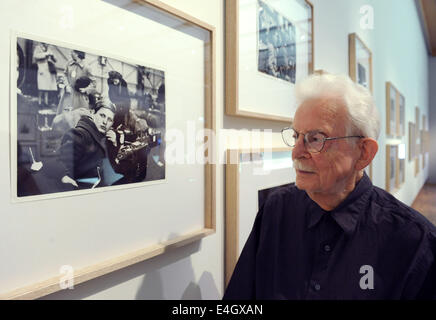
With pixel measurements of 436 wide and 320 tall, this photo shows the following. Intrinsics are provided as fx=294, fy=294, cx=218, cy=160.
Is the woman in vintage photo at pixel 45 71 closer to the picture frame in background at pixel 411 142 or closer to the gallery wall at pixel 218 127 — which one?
the gallery wall at pixel 218 127

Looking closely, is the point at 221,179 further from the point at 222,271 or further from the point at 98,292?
the point at 98,292

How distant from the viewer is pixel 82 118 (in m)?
0.48

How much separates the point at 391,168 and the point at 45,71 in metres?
2.44

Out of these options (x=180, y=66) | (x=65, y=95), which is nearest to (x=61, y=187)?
(x=65, y=95)

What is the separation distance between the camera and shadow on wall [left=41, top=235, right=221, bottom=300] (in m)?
0.52

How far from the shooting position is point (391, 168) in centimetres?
227

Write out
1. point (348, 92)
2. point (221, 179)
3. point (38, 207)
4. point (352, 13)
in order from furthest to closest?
1. point (352, 13)
2. point (221, 179)
3. point (348, 92)
4. point (38, 207)

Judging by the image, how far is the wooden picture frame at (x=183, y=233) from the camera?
1.44 ft

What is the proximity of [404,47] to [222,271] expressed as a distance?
9.92 ft

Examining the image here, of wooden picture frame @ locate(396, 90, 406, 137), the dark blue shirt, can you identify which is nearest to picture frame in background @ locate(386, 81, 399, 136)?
wooden picture frame @ locate(396, 90, 406, 137)

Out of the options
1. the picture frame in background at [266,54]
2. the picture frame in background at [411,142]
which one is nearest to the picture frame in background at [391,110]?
the picture frame in background at [411,142]

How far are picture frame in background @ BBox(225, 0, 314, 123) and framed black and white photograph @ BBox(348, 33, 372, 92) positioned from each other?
528mm

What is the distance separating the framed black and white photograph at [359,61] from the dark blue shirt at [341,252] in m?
1.12

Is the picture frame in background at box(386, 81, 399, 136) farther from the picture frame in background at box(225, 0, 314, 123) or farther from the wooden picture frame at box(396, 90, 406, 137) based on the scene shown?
the picture frame in background at box(225, 0, 314, 123)
